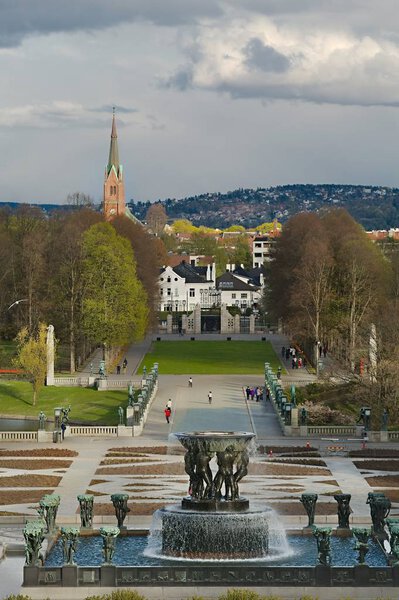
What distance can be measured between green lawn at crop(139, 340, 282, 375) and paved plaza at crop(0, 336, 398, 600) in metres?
16.0

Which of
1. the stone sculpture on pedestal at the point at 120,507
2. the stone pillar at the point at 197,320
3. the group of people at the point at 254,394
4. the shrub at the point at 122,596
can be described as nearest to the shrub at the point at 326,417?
the group of people at the point at 254,394

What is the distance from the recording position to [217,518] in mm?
45125

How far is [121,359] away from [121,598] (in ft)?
277

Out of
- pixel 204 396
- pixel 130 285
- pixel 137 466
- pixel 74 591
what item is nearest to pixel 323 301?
pixel 130 285

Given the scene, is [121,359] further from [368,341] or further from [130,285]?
[368,341]

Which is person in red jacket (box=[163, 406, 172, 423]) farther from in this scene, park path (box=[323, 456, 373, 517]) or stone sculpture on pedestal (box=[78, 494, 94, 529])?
stone sculpture on pedestal (box=[78, 494, 94, 529])

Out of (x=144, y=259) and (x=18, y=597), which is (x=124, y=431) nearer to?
(x=18, y=597)

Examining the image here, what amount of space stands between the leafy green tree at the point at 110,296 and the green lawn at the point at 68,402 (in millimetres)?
14183

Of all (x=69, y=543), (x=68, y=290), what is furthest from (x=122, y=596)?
(x=68, y=290)

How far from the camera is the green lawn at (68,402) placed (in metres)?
89.2

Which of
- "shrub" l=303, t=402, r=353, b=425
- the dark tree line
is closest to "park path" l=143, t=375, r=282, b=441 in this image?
"shrub" l=303, t=402, r=353, b=425

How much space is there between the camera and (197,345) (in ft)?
463

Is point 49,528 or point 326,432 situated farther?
point 326,432

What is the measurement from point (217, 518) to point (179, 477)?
17.2 metres
